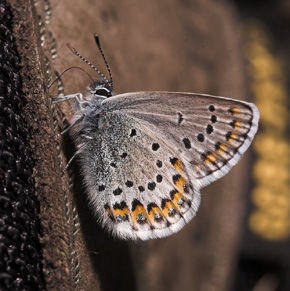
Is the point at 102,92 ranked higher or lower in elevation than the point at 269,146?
higher

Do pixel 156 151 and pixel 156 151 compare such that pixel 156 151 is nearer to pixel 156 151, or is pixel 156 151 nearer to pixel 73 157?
pixel 156 151

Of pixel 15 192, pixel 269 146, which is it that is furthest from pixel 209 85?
pixel 15 192

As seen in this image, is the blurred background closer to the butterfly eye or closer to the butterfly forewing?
the butterfly eye

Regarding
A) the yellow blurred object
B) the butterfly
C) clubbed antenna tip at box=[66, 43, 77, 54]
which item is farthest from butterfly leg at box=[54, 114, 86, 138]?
the yellow blurred object

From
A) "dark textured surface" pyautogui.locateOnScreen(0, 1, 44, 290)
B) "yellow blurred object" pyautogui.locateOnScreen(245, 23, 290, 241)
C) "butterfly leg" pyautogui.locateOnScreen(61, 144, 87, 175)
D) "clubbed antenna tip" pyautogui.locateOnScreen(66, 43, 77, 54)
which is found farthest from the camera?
"yellow blurred object" pyautogui.locateOnScreen(245, 23, 290, 241)

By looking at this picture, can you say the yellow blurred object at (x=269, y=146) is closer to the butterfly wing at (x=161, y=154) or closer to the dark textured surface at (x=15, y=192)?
the butterfly wing at (x=161, y=154)

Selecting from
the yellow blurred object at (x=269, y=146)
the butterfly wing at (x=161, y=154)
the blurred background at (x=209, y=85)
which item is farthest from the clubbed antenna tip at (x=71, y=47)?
the yellow blurred object at (x=269, y=146)
